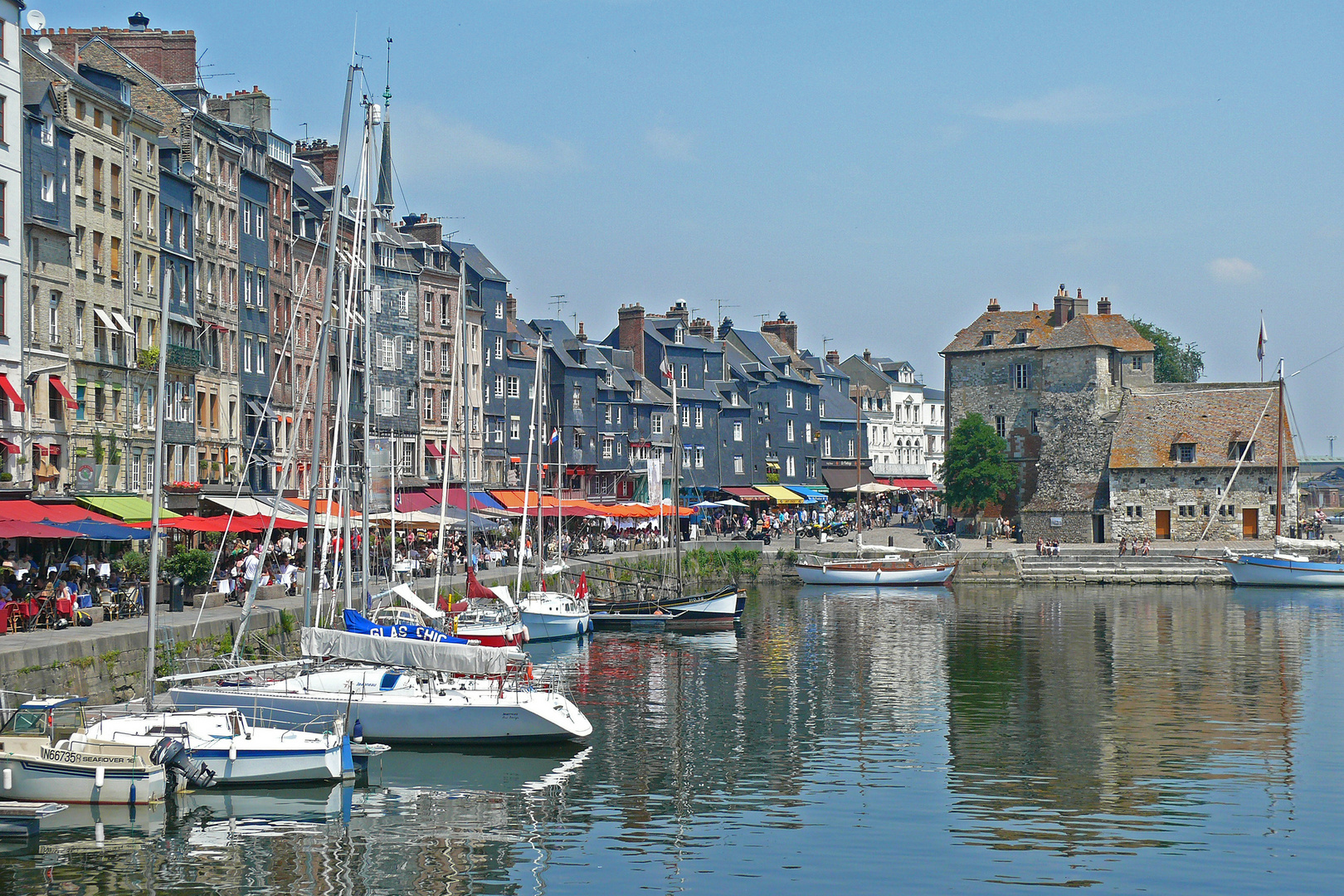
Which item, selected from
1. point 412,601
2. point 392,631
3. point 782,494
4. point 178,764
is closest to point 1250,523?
point 782,494

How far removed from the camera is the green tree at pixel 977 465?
98.6 metres

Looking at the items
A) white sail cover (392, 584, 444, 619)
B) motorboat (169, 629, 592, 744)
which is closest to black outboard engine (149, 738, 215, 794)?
motorboat (169, 629, 592, 744)

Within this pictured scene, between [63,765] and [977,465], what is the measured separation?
79307mm

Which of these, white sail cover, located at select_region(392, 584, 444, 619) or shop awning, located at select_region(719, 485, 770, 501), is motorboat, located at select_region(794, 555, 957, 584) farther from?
white sail cover, located at select_region(392, 584, 444, 619)

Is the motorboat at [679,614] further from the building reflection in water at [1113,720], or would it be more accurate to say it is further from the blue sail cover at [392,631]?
the blue sail cover at [392,631]

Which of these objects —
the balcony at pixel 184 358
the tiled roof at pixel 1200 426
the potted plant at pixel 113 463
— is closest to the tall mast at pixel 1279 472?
the tiled roof at pixel 1200 426

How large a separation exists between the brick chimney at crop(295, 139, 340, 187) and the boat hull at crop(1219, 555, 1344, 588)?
170 ft

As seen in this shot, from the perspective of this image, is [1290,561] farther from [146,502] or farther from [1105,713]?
[146,502]

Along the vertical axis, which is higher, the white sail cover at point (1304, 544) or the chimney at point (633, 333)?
the chimney at point (633, 333)

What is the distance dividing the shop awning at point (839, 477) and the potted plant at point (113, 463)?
250 ft

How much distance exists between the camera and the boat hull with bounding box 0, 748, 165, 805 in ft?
82.6

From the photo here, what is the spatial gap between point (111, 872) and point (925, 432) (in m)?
130

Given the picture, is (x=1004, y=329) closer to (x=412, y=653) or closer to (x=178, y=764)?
(x=412, y=653)

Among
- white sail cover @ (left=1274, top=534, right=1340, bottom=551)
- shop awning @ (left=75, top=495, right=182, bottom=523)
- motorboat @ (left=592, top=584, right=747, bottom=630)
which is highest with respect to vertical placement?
shop awning @ (left=75, top=495, right=182, bottom=523)
